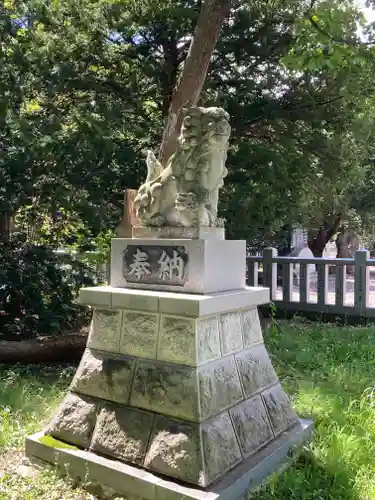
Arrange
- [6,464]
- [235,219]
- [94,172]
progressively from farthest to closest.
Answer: [235,219] < [94,172] < [6,464]

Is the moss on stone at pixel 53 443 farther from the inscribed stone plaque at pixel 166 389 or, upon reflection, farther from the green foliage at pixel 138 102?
the green foliage at pixel 138 102

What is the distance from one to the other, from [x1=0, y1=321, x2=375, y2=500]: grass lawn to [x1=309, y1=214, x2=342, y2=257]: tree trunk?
34.9ft

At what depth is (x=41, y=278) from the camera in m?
6.35

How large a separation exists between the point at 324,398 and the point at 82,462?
2.31 metres

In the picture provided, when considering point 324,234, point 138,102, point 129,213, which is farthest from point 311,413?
point 324,234

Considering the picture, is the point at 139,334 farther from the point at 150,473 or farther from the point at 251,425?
the point at 251,425

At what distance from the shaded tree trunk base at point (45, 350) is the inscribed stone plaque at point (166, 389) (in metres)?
2.94

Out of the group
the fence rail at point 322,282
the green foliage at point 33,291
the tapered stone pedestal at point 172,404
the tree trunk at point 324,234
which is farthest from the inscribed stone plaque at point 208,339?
the tree trunk at point 324,234

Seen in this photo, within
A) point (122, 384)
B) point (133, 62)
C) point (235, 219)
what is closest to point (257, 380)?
point (122, 384)

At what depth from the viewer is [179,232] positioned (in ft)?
9.91

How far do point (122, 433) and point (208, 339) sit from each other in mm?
777

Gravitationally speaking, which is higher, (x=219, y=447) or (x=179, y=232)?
(x=179, y=232)

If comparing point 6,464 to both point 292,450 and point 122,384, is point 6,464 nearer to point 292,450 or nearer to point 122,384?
point 122,384

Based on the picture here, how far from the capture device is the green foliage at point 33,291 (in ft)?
20.3
